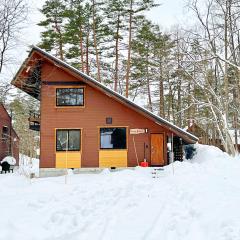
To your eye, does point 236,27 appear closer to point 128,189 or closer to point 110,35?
point 110,35

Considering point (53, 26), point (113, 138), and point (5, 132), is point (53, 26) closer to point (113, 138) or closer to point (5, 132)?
point (5, 132)

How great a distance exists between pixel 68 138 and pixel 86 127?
1.12 metres

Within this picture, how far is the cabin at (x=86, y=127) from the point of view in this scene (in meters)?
19.9

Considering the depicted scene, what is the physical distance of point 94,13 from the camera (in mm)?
29062

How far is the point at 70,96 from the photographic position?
20.2 meters

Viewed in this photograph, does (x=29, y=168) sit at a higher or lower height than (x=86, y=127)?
lower

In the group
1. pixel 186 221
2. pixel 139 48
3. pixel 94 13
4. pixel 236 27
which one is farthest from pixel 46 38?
pixel 186 221

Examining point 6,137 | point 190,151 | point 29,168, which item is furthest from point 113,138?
point 6,137

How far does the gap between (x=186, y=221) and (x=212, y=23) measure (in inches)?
785

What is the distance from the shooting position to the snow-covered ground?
245 inches

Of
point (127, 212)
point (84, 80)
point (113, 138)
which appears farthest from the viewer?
point (113, 138)

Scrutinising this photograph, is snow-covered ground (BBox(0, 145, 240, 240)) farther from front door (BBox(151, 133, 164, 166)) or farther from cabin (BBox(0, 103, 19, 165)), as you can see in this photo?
cabin (BBox(0, 103, 19, 165))

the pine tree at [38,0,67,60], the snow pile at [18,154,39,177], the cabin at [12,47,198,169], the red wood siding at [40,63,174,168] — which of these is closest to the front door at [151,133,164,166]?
the cabin at [12,47,198,169]

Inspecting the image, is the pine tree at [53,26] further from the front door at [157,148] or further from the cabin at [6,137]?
the front door at [157,148]
